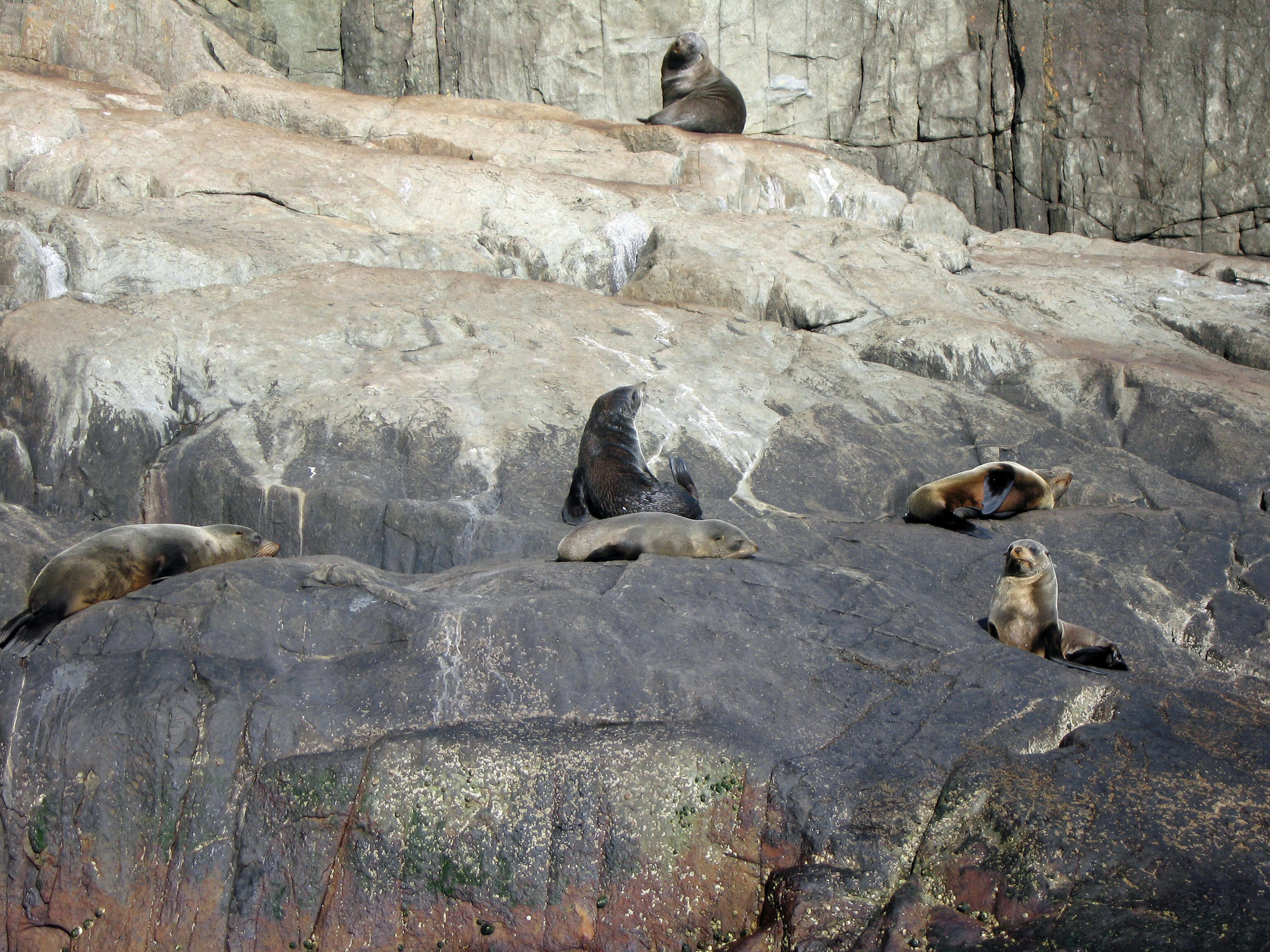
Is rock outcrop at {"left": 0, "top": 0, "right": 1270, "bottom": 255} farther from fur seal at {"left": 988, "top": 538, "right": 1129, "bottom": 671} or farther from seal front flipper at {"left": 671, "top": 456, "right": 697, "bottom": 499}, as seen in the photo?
fur seal at {"left": 988, "top": 538, "right": 1129, "bottom": 671}

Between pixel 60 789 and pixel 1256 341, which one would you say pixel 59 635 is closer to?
pixel 60 789

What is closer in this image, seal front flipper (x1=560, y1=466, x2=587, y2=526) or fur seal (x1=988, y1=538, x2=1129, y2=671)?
fur seal (x1=988, y1=538, x2=1129, y2=671)

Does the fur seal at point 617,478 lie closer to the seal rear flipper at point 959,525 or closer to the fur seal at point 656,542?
the fur seal at point 656,542

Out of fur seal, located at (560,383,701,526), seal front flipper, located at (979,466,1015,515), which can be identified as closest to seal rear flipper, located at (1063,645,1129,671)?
seal front flipper, located at (979,466,1015,515)

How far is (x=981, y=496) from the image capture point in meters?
7.06

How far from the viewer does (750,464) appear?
746 centimetres

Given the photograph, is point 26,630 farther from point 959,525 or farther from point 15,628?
point 959,525

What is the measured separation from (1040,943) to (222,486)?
5428 mm

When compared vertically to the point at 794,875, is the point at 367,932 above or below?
below

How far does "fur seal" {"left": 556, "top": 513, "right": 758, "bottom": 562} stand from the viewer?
5887mm

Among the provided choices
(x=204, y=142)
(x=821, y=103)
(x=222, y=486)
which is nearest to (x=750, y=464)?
(x=222, y=486)

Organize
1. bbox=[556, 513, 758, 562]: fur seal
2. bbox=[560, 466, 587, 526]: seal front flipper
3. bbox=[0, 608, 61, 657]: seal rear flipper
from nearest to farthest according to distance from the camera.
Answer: bbox=[0, 608, 61, 657]: seal rear flipper < bbox=[556, 513, 758, 562]: fur seal < bbox=[560, 466, 587, 526]: seal front flipper

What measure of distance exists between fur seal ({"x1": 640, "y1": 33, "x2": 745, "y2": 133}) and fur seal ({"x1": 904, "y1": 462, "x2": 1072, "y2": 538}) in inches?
316

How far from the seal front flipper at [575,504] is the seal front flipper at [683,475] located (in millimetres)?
701
